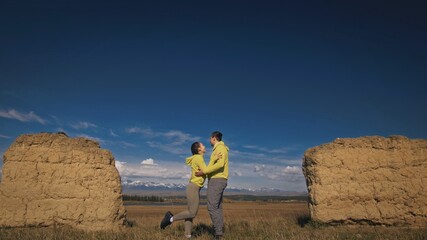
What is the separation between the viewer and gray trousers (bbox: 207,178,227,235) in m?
7.32

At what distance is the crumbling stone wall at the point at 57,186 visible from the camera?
9.22m

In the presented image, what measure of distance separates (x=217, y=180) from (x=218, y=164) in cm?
40

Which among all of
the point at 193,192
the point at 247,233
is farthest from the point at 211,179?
the point at 247,233

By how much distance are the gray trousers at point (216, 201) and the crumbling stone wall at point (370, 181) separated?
13.4 ft

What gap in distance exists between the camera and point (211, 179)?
7.55m

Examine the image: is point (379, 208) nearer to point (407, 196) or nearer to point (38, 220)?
point (407, 196)

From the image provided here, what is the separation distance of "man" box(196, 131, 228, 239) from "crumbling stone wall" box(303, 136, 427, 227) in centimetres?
409

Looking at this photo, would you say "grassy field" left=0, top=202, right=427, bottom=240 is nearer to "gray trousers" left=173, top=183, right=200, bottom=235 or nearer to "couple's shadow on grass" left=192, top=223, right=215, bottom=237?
"couple's shadow on grass" left=192, top=223, right=215, bottom=237

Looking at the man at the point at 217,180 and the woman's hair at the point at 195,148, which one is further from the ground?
the woman's hair at the point at 195,148

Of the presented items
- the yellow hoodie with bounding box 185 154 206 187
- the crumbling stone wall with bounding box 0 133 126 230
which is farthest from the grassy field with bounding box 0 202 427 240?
the yellow hoodie with bounding box 185 154 206 187

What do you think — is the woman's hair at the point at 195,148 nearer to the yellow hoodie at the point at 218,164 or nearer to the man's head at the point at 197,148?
the man's head at the point at 197,148

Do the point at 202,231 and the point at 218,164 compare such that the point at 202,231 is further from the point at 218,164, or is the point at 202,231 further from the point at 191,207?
the point at 218,164

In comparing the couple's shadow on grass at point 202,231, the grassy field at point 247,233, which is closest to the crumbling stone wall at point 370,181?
the grassy field at point 247,233

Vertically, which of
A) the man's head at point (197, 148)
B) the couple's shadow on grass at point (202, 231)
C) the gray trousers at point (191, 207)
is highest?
the man's head at point (197, 148)
